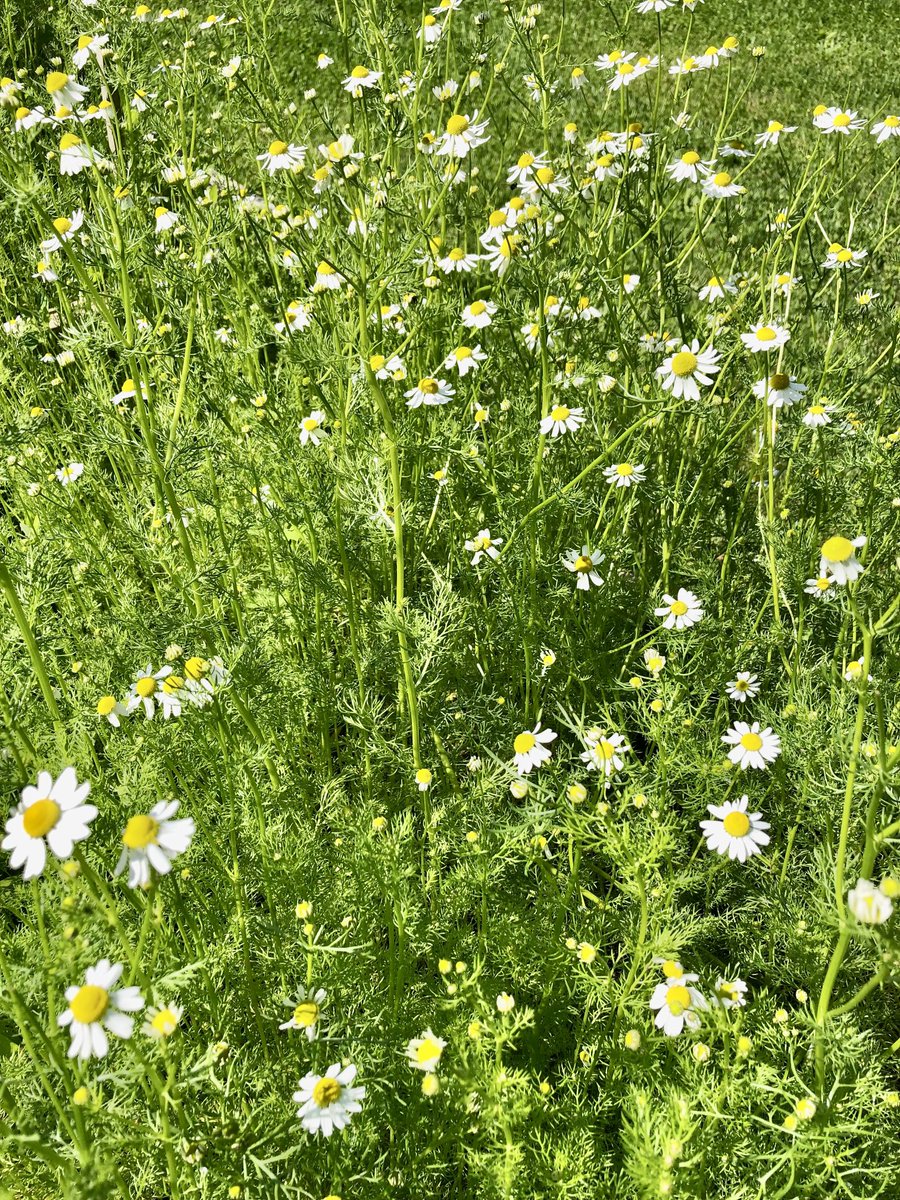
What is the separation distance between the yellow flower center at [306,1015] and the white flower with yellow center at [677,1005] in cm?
61

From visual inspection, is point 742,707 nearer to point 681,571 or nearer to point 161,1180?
point 681,571

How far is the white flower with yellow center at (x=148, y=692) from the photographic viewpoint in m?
1.86

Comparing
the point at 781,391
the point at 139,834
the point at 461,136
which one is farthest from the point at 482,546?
the point at 139,834

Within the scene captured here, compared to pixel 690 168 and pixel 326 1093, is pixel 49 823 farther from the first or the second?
pixel 690 168

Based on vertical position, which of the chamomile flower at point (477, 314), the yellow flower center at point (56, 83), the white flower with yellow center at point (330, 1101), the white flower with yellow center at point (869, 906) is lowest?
the white flower with yellow center at point (330, 1101)

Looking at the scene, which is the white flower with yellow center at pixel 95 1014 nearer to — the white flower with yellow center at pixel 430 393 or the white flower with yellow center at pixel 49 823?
the white flower with yellow center at pixel 49 823

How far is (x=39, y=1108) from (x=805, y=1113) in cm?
142

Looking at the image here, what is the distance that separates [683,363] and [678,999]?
1538 mm

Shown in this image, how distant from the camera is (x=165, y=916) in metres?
2.00

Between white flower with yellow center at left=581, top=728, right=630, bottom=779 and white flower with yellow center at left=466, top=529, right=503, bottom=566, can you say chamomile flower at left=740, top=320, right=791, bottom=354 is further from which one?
white flower with yellow center at left=581, top=728, right=630, bottom=779

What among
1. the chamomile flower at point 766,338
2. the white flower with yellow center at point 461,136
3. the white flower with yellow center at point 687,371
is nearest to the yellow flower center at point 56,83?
the white flower with yellow center at point 461,136

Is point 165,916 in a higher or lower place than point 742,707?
higher

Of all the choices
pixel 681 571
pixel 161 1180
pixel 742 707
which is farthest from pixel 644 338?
pixel 161 1180

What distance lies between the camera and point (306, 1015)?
1.46 meters
